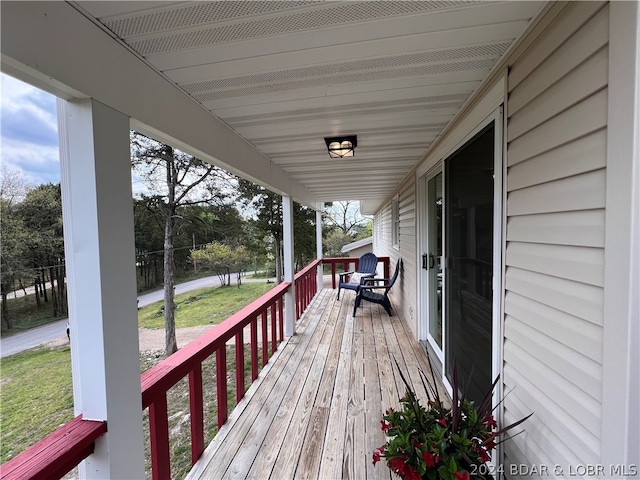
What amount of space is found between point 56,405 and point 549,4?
252cm

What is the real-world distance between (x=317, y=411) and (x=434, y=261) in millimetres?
1911

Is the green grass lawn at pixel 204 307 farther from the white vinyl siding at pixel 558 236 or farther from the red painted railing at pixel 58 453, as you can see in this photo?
the white vinyl siding at pixel 558 236

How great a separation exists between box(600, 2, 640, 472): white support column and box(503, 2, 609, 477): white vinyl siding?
39mm

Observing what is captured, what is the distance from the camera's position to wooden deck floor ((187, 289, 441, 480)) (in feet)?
5.27

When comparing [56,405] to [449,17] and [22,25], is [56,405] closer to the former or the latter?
[22,25]

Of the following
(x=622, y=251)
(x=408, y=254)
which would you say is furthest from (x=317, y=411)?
(x=408, y=254)

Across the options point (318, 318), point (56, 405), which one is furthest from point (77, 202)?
point (318, 318)

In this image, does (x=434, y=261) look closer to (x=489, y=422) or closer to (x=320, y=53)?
(x=489, y=422)

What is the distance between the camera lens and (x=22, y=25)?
748 millimetres

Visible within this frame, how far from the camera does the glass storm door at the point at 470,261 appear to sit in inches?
62.5

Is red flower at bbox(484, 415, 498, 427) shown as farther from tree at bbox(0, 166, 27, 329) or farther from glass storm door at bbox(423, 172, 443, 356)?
tree at bbox(0, 166, 27, 329)

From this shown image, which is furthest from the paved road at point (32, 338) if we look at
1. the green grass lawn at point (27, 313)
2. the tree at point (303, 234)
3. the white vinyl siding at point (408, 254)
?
the tree at point (303, 234)

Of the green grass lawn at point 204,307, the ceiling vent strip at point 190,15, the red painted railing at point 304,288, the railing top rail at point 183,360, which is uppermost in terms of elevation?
the ceiling vent strip at point 190,15

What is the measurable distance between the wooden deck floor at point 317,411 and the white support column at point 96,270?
0.90 m
